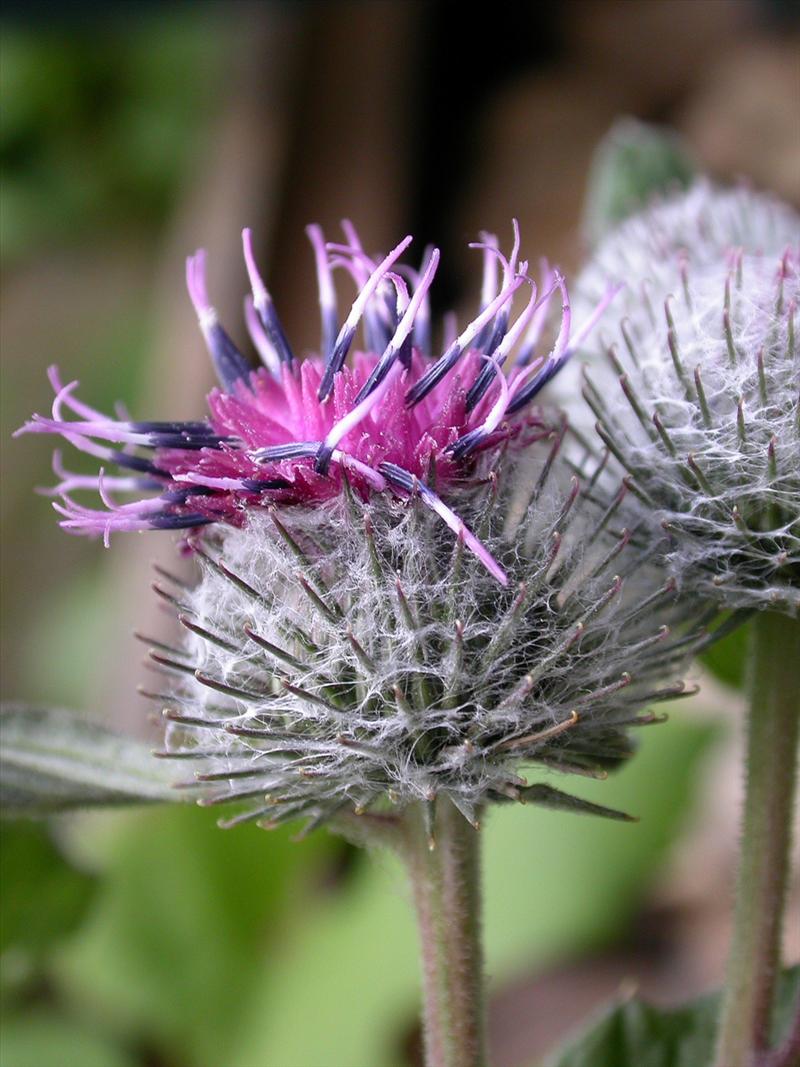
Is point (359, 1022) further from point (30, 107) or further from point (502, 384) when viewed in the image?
point (30, 107)

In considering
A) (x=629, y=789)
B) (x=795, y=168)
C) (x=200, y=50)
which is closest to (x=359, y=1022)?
(x=629, y=789)

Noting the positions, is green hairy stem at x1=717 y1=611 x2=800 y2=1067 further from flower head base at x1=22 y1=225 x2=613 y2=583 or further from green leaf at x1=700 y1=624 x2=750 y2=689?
flower head base at x1=22 y1=225 x2=613 y2=583

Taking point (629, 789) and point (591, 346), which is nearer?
point (591, 346)

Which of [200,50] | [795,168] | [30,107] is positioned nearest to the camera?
[795,168]

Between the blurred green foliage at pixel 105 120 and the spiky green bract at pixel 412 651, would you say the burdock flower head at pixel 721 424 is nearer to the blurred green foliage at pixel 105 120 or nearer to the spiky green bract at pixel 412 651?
the spiky green bract at pixel 412 651

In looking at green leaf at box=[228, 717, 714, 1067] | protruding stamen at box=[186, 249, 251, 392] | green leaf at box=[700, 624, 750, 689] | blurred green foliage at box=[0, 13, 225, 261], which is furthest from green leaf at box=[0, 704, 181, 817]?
blurred green foliage at box=[0, 13, 225, 261]

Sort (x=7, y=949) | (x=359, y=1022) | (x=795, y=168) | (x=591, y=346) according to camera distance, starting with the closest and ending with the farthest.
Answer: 1. (x=591, y=346)
2. (x=7, y=949)
3. (x=359, y=1022)
4. (x=795, y=168)

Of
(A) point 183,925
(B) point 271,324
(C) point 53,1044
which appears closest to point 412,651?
(B) point 271,324
